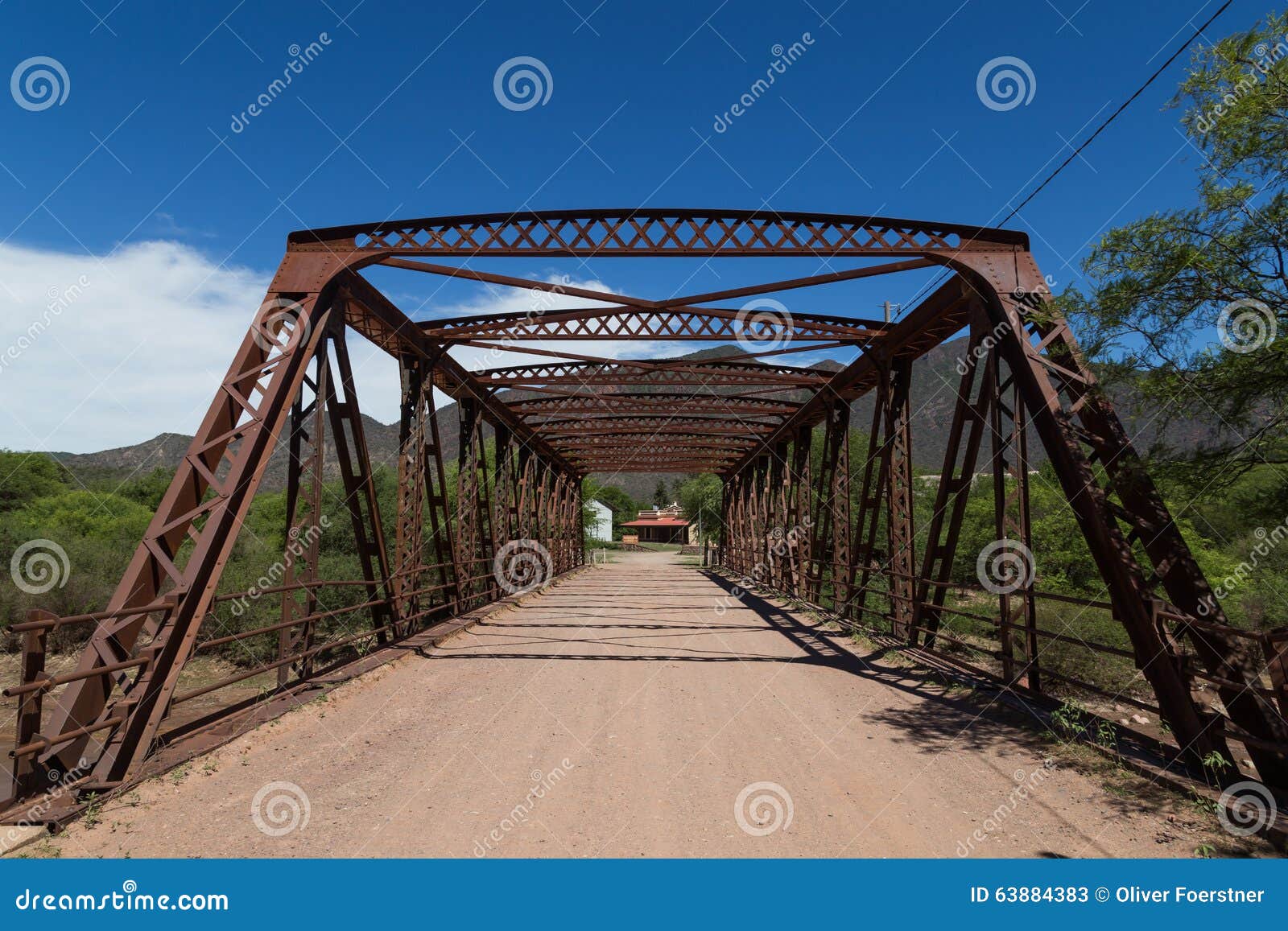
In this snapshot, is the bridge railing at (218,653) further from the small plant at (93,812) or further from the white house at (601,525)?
the white house at (601,525)

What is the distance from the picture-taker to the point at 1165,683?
18.8 ft

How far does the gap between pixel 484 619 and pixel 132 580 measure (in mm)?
9953

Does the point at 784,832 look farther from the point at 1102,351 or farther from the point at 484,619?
the point at 484,619

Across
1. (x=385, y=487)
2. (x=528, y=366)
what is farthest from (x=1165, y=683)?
(x=385, y=487)

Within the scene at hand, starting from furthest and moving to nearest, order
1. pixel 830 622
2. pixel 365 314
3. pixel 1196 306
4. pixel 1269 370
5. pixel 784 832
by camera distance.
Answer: pixel 830 622 < pixel 365 314 < pixel 1196 306 < pixel 1269 370 < pixel 784 832

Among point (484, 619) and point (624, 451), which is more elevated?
point (624, 451)
